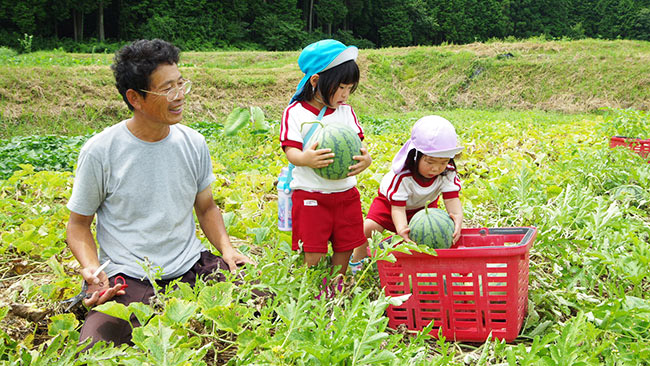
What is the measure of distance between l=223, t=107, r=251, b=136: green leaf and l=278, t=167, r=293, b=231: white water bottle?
13.2 ft

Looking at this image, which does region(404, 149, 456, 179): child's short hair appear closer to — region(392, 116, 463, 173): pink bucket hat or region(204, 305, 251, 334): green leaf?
region(392, 116, 463, 173): pink bucket hat

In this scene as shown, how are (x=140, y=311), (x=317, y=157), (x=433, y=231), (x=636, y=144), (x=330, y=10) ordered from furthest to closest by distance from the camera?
(x=330, y=10)
(x=636, y=144)
(x=317, y=157)
(x=433, y=231)
(x=140, y=311)

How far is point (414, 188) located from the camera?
2.61 m

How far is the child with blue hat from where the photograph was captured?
2451 millimetres

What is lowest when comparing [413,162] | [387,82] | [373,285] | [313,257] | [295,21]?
[373,285]

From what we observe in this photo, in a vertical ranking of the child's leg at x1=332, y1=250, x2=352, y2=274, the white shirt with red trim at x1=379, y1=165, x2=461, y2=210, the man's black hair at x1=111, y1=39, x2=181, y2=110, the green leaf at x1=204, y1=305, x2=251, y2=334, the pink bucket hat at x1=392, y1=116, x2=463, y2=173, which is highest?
the man's black hair at x1=111, y1=39, x2=181, y2=110

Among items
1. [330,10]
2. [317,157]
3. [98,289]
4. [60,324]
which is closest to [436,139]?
[317,157]

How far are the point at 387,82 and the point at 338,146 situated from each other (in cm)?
1840

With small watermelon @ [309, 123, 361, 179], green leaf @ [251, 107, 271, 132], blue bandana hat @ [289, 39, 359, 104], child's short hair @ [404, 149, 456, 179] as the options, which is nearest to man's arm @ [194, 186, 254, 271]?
small watermelon @ [309, 123, 361, 179]

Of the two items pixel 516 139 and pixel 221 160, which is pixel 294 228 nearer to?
pixel 221 160

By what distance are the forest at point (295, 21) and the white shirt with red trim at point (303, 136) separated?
18159 millimetres

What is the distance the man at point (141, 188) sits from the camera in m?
2.09

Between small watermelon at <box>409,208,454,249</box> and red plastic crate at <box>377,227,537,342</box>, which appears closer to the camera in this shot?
red plastic crate at <box>377,227,537,342</box>

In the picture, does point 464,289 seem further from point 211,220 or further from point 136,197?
point 136,197
